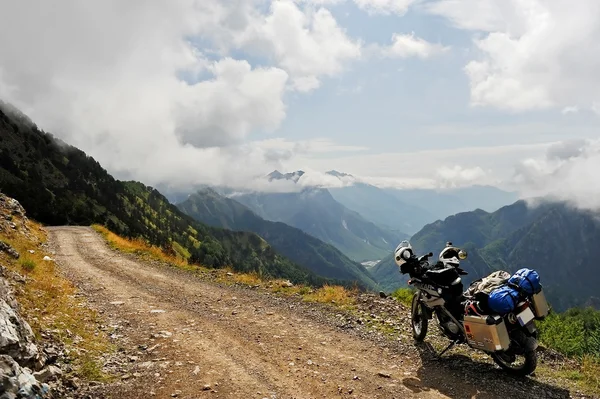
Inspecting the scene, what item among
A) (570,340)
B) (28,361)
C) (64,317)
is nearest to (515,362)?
(570,340)

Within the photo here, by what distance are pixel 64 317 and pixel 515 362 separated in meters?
12.6

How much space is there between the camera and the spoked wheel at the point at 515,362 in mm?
8508

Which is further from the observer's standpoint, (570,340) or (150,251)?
(150,251)

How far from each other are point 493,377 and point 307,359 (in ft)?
14.2

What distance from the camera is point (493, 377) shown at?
8.70 meters

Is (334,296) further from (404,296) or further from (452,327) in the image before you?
(452,327)

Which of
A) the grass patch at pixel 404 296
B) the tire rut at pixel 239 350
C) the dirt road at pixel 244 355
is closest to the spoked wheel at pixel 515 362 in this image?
the dirt road at pixel 244 355

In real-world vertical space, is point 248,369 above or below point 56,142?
below

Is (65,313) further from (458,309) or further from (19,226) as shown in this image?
(19,226)

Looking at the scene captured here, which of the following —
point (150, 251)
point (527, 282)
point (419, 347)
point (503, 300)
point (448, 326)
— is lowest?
point (419, 347)

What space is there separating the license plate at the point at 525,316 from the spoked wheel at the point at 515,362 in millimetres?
744

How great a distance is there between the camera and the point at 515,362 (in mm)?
9445

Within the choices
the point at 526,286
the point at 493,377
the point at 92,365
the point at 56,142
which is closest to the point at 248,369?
the point at 92,365

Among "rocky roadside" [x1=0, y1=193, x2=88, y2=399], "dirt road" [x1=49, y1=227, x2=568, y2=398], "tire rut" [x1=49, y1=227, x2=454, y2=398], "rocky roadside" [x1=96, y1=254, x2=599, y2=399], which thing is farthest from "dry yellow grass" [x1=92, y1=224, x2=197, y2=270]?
"rocky roadside" [x1=0, y1=193, x2=88, y2=399]
